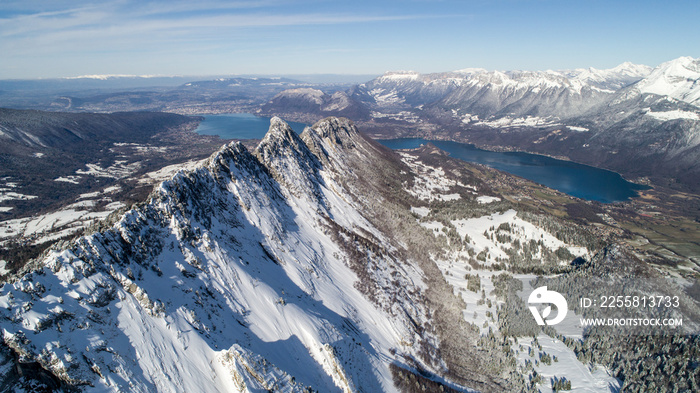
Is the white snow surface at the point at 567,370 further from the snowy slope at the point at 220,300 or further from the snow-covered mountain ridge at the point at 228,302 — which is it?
the snowy slope at the point at 220,300

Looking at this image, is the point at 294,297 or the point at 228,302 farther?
the point at 294,297

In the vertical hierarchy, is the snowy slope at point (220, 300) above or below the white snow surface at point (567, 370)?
above

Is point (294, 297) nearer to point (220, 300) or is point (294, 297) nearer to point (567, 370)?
point (220, 300)

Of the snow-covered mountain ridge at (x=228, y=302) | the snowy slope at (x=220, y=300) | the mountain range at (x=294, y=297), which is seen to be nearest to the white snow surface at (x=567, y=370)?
the mountain range at (x=294, y=297)

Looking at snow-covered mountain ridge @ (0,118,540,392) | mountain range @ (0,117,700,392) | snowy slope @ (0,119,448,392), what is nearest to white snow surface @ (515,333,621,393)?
mountain range @ (0,117,700,392)

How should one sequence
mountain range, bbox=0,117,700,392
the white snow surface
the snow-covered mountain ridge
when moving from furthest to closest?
the white snow surface → mountain range, bbox=0,117,700,392 → the snow-covered mountain ridge

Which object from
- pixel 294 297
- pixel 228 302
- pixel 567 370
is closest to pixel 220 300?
pixel 228 302

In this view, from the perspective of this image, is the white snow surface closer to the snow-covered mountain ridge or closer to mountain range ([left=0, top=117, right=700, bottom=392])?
mountain range ([left=0, top=117, right=700, bottom=392])

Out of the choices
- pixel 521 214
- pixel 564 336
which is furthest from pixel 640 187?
pixel 564 336
